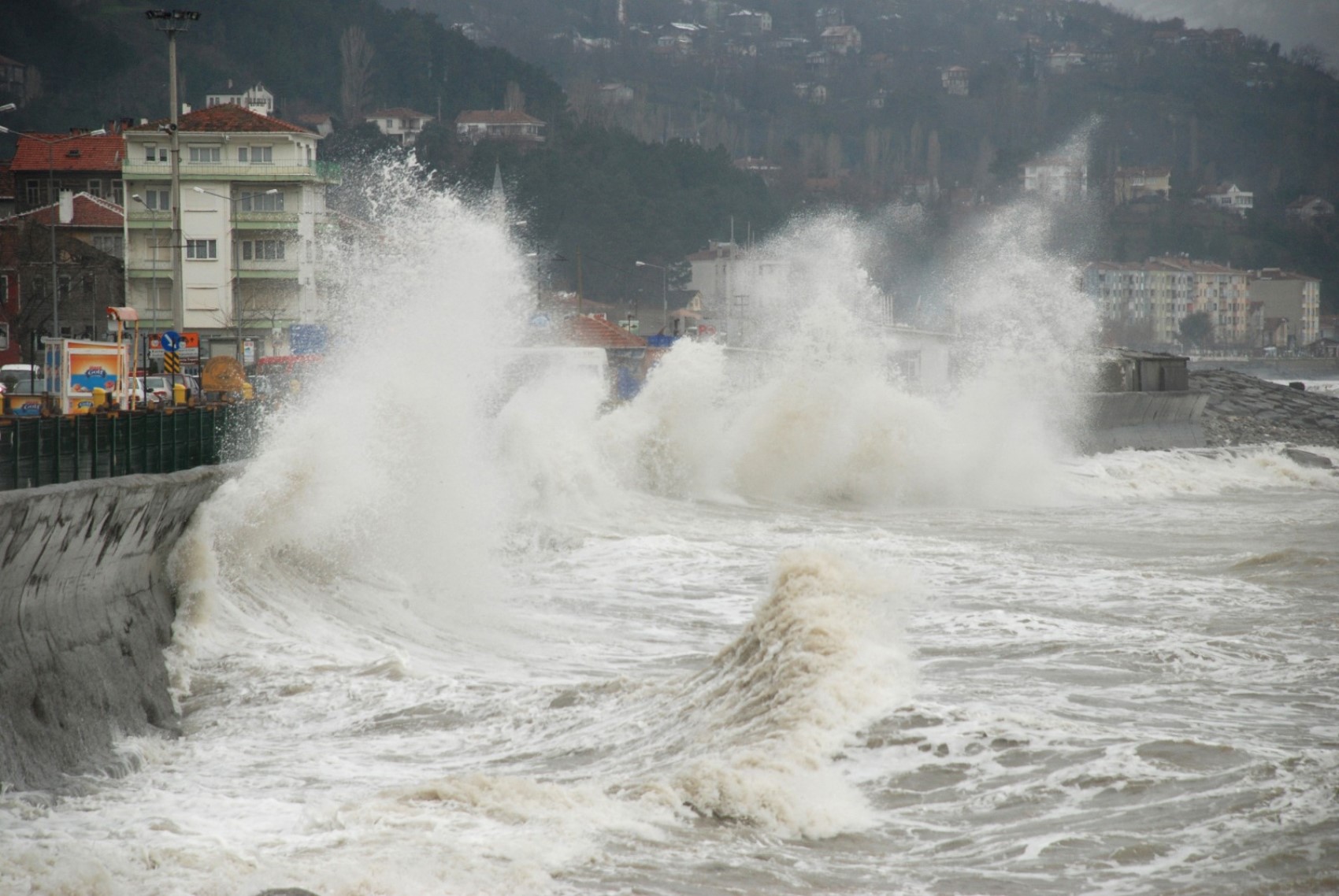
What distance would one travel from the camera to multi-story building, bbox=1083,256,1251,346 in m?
149

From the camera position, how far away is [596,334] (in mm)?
52781

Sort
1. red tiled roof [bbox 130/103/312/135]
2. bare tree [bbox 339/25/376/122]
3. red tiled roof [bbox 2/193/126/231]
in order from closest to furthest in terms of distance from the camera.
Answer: red tiled roof [bbox 130/103/312/135] → red tiled roof [bbox 2/193/126/231] → bare tree [bbox 339/25/376/122]

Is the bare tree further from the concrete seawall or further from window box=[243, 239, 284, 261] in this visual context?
the concrete seawall

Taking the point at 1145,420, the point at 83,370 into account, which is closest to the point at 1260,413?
the point at 1145,420

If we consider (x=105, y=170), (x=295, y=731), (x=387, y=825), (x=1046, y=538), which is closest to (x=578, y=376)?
(x=1046, y=538)

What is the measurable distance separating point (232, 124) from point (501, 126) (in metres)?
86.3

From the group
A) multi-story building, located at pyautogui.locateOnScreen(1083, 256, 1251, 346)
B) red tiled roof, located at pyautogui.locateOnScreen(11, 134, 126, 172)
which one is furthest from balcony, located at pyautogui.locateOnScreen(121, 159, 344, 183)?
multi-story building, located at pyautogui.locateOnScreen(1083, 256, 1251, 346)

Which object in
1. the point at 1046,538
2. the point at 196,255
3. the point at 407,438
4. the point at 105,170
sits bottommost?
the point at 1046,538

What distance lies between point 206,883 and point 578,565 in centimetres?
1268

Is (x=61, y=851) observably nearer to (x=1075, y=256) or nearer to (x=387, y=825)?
(x=387, y=825)

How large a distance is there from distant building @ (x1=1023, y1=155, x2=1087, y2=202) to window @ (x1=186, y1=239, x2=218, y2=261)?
136773mm

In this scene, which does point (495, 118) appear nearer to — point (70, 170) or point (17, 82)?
point (17, 82)

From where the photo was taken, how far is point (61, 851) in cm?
799

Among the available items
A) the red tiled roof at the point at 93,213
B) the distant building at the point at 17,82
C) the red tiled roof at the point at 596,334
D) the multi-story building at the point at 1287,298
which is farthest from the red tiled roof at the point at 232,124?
the multi-story building at the point at 1287,298
